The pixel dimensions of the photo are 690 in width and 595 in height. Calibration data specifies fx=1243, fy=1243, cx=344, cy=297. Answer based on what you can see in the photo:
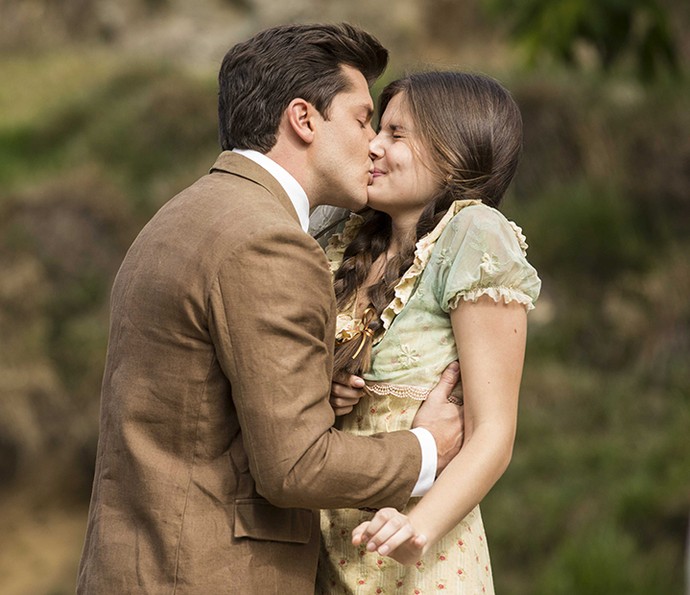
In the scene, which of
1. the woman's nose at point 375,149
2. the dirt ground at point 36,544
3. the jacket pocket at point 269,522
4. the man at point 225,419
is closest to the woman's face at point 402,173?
the woman's nose at point 375,149

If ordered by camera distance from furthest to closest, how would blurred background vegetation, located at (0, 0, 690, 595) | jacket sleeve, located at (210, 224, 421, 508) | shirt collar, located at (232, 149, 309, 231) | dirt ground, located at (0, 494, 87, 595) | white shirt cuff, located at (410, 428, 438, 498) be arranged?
dirt ground, located at (0, 494, 87, 595) < blurred background vegetation, located at (0, 0, 690, 595) < shirt collar, located at (232, 149, 309, 231) < white shirt cuff, located at (410, 428, 438, 498) < jacket sleeve, located at (210, 224, 421, 508)

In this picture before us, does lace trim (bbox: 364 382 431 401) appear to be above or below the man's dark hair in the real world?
below

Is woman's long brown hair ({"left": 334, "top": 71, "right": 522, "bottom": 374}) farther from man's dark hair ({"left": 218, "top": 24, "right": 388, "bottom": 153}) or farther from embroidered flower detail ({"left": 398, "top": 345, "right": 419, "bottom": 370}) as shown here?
man's dark hair ({"left": 218, "top": 24, "right": 388, "bottom": 153})

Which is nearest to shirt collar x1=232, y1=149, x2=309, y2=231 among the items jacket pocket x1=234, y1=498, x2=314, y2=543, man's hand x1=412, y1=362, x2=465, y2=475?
man's hand x1=412, y1=362, x2=465, y2=475

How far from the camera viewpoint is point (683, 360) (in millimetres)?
8258

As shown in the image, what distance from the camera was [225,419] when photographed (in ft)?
7.88

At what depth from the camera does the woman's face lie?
275cm

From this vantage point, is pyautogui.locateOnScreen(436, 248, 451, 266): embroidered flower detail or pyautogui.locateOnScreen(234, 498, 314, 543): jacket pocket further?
pyautogui.locateOnScreen(436, 248, 451, 266): embroidered flower detail

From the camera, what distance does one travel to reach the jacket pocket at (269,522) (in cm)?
239

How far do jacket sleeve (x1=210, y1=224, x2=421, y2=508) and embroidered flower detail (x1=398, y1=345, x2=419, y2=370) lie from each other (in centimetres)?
30

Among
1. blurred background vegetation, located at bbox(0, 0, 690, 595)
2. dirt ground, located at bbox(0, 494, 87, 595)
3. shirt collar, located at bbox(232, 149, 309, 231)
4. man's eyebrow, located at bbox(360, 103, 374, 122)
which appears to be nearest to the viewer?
shirt collar, located at bbox(232, 149, 309, 231)

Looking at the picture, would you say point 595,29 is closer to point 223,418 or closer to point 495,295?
point 495,295

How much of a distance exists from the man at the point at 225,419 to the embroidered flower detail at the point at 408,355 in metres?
0.16

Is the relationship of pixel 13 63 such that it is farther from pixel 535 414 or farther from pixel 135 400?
pixel 135 400
